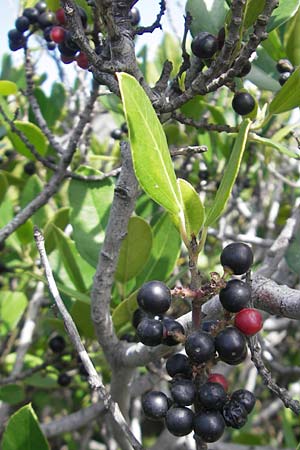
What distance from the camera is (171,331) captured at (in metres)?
1.06

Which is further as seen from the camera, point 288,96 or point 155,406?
point 288,96

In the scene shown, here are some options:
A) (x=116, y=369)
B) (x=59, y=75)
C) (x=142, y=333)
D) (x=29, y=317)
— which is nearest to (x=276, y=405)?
(x=29, y=317)

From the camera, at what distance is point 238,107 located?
4.32 ft

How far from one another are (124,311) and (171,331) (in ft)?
1.56

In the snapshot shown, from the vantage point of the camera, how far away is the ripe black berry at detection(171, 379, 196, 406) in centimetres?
100

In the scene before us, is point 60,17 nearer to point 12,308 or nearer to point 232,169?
point 232,169

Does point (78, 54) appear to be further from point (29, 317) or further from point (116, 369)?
point (29, 317)

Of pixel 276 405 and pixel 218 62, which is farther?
pixel 276 405

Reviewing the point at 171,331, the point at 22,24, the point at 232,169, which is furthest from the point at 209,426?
the point at 22,24

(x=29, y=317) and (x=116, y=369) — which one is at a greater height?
(x=116, y=369)

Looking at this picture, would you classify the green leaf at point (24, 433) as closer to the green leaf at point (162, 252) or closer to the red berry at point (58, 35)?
the green leaf at point (162, 252)

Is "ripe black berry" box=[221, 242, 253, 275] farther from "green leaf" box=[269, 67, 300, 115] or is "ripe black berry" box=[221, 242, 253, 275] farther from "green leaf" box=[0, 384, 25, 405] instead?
"green leaf" box=[0, 384, 25, 405]

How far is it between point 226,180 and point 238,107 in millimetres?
457

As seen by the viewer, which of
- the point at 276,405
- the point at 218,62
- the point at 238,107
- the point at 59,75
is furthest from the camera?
the point at 276,405
